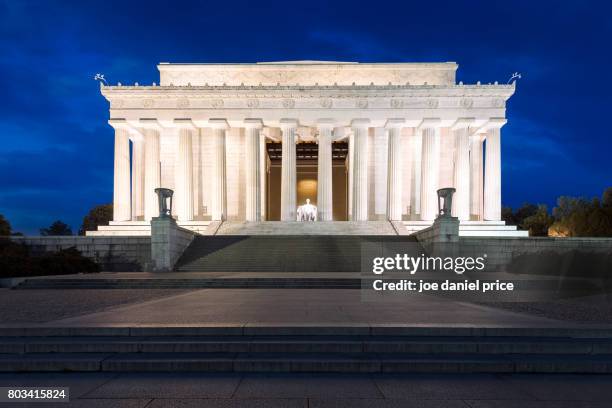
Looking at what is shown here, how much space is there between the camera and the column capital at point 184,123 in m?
50.6

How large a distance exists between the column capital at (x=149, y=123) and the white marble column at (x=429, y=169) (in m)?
29.4

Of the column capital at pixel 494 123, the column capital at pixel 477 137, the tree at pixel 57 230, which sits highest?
the column capital at pixel 494 123

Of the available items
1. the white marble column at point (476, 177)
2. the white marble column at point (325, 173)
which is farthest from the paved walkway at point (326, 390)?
the white marble column at point (476, 177)

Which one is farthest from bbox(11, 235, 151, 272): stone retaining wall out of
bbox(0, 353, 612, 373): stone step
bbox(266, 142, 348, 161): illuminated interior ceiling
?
bbox(266, 142, 348, 161): illuminated interior ceiling

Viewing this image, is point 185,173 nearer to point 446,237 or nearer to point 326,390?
point 446,237

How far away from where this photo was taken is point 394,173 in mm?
51344

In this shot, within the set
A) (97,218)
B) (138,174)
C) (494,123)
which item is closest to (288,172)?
(138,174)

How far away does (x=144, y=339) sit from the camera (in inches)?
404

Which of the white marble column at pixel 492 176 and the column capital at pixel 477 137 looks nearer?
the white marble column at pixel 492 176

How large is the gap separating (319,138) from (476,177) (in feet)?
62.5

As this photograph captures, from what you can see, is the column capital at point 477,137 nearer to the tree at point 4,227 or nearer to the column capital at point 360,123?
the column capital at point 360,123

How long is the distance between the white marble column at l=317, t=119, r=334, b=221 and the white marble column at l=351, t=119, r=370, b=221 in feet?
9.29

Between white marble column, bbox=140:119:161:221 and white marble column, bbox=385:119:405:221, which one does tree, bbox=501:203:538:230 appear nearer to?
white marble column, bbox=385:119:405:221

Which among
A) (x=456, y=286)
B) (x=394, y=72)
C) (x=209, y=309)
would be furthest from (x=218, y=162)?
(x=209, y=309)
